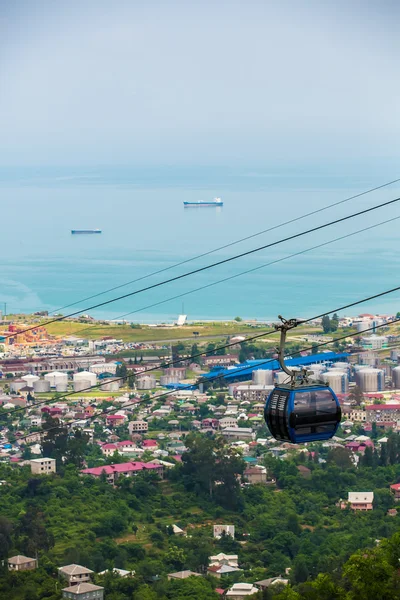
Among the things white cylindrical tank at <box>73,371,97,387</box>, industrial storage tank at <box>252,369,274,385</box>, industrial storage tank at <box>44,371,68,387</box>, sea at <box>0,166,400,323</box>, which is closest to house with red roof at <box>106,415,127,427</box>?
sea at <box>0,166,400,323</box>

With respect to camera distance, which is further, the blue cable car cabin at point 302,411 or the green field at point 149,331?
the green field at point 149,331

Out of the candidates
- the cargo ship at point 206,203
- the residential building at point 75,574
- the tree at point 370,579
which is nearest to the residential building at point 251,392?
the residential building at point 75,574

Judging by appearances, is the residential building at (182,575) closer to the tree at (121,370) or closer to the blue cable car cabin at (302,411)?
the blue cable car cabin at (302,411)

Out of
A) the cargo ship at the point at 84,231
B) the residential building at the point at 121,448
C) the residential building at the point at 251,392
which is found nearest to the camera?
the residential building at the point at 121,448

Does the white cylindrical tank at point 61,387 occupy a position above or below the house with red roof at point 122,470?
above

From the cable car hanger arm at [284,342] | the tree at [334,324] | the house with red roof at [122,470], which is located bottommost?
the house with red roof at [122,470]

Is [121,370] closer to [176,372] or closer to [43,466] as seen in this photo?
[176,372]

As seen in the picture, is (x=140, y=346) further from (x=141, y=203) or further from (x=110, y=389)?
(x=141, y=203)
